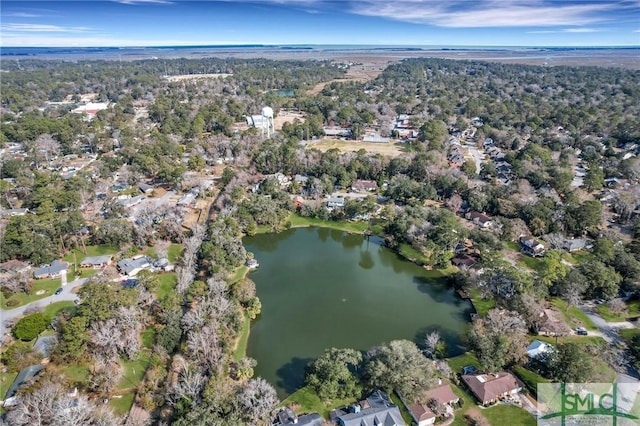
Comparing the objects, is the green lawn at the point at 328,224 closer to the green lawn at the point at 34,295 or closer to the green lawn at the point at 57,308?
the green lawn at the point at 57,308

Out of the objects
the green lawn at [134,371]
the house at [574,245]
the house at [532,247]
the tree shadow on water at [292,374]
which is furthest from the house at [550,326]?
the green lawn at [134,371]

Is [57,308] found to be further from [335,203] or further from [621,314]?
[621,314]

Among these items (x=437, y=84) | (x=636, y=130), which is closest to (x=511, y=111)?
(x=636, y=130)

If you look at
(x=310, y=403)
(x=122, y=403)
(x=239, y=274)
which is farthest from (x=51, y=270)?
(x=310, y=403)

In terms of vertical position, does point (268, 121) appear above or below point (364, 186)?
above

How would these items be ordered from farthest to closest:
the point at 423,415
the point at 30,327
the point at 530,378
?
the point at 30,327 → the point at 530,378 → the point at 423,415

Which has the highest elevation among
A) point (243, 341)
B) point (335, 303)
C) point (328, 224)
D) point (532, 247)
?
point (532, 247)
